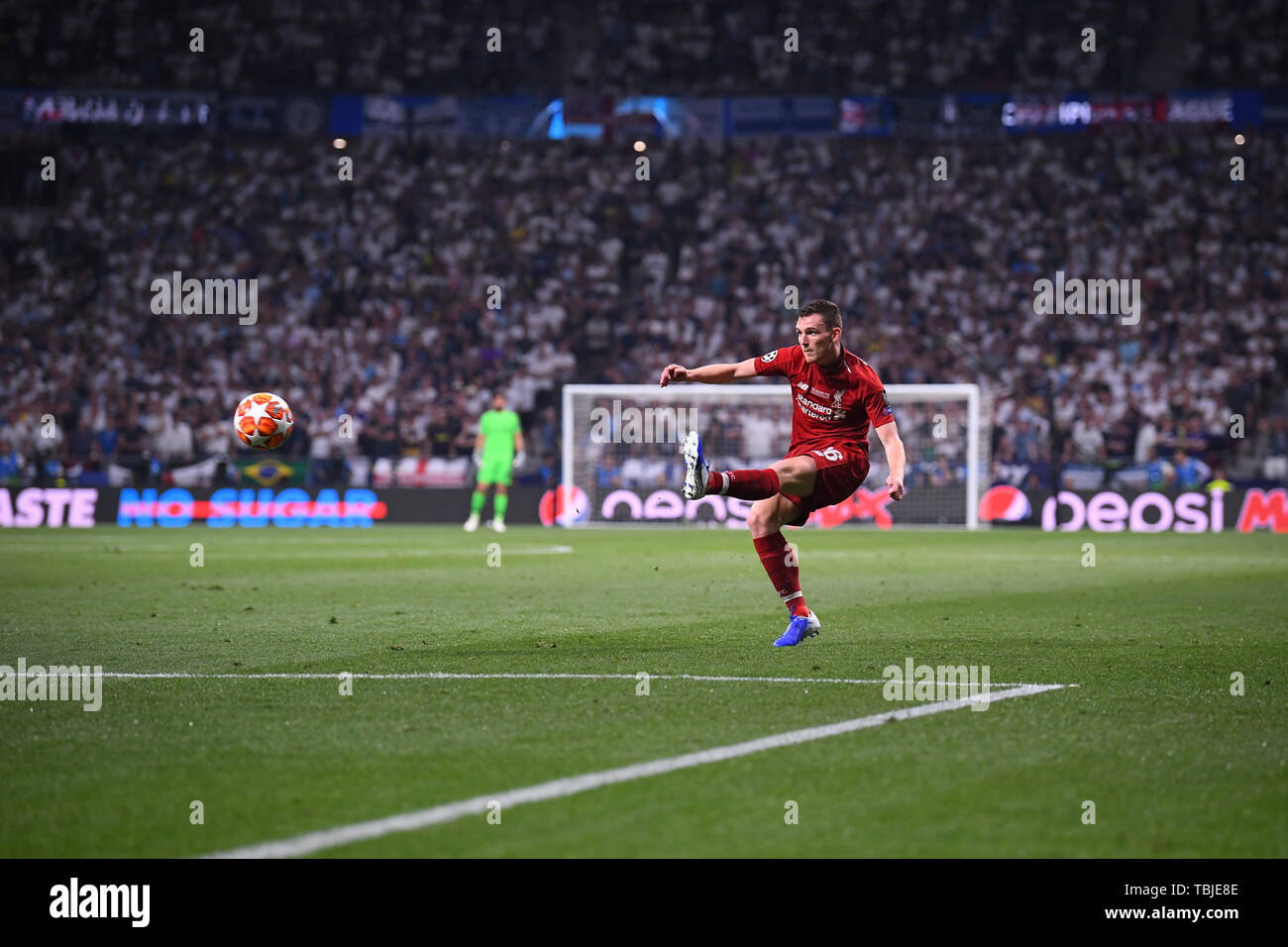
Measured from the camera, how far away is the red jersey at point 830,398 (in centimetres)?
1006

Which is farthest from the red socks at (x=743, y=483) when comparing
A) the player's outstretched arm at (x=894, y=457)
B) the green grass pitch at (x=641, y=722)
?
the green grass pitch at (x=641, y=722)

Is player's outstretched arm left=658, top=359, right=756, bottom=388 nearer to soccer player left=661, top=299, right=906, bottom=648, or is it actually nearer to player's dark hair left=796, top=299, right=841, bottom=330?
soccer player left=661, top=299, right=906, bottom=648

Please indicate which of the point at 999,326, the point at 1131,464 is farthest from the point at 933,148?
the point at 1131,464

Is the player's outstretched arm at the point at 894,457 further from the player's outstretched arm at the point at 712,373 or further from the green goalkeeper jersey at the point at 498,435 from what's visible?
the green goalkeeper jersey at the point at 498,435

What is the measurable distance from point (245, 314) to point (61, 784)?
3040 cm

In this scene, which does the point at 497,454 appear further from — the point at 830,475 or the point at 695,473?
the point at 695,473

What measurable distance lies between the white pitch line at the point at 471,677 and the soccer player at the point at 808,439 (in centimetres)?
170

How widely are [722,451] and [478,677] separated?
2109cm

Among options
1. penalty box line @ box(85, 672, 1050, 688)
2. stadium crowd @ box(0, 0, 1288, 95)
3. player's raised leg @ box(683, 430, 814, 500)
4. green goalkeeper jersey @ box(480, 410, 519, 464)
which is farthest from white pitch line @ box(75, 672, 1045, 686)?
stadium crowd @ box(0, 0, 1288, 95)

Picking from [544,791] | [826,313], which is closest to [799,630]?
[826,313]

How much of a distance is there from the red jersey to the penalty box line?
2.48 metres

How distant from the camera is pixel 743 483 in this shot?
9711mm
